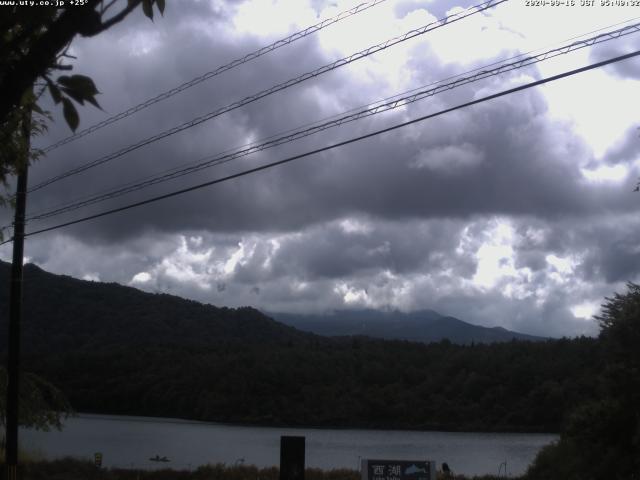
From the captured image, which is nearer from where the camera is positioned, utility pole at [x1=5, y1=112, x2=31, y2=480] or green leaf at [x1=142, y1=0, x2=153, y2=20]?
green leaf at [x1=142, y1=0, x2=153, y2=20]

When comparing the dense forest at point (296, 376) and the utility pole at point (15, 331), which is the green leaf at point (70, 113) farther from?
the dense forest at point (296, 376)

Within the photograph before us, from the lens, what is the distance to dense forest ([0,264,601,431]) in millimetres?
54969

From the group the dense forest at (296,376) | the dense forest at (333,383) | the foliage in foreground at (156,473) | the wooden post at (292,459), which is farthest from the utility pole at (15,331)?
the dense forest at (333,383)

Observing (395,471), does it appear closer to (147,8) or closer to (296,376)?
(147,8)

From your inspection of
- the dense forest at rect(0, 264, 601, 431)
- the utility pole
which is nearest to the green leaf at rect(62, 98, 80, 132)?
the utility pole

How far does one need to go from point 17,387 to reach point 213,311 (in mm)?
95410

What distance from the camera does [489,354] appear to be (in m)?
62.5

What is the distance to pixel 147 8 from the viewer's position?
408 centimetres

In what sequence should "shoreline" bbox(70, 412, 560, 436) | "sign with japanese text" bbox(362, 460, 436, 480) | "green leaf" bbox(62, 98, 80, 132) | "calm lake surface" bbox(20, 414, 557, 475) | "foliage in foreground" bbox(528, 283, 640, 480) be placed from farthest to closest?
"shoreline" bbox(70, 412, 560, 436)
"calm lake surface" bbox(20, 414, 557, 475)
"foliage in foreground" bbox(528, 283, 640, 480)
"sign with japanese text" bbox(362, 460, 436, 480)
"green leaf" bbox(62, 98, 80, 132)

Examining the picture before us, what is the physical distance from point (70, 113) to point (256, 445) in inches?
1892

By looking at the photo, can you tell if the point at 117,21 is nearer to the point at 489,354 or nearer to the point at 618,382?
the point at 618,382

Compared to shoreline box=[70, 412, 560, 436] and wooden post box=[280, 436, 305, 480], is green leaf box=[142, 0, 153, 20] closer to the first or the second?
wooden post box=[280, 436, 305, 480]

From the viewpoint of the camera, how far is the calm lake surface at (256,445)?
37781 mm

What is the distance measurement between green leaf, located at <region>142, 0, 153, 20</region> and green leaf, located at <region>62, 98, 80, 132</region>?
692 mm
